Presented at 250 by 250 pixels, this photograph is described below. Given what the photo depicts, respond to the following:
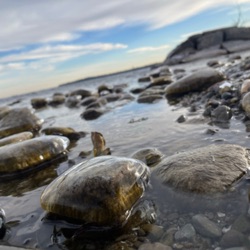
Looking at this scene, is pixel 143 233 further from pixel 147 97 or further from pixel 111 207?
pixel 147 97

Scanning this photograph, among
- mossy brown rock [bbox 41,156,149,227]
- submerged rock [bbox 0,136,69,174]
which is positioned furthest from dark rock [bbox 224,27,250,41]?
mossy brown rock [bbox 41,156,149,227]

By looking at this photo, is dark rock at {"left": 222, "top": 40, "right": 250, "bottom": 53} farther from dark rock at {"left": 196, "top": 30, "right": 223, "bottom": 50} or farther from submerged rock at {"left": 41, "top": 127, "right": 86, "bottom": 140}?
submerged rock at {"left": 41, "top": 127, "right": 86, "bottom": 140}

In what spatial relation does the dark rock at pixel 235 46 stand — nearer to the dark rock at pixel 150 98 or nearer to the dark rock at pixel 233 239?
the dark rock at pixel 150 98

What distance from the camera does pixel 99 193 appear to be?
2.18 metres

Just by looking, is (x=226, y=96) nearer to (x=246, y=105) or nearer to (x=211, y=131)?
(x=246, y=105)

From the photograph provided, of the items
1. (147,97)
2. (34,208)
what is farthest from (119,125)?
(34,208)

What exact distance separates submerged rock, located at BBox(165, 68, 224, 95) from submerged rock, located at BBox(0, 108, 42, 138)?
3.41 metres

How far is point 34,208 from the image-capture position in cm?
263

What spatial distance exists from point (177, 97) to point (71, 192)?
5364 millimetres

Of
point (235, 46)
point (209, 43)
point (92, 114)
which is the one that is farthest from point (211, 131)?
point (209, 43)

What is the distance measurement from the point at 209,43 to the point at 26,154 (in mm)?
34201

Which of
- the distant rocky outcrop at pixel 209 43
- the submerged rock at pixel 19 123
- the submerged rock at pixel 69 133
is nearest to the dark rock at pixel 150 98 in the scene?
the submerged rock at pixel 19 123

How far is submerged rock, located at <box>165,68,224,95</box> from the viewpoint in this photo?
716cm

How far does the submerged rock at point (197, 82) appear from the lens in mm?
7156
